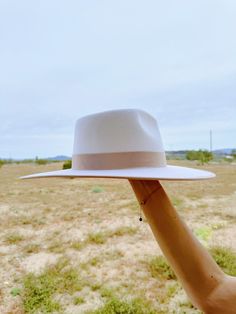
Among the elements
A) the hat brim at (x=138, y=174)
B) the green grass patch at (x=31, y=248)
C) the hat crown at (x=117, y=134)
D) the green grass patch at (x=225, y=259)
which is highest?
the hat crown at (x=117, y=134)

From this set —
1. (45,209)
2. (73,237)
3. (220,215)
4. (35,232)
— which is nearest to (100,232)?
(73,237)

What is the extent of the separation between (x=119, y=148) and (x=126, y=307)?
5.04ft

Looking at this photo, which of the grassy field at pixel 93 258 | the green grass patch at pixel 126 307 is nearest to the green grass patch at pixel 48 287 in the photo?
the grassy field at pixel 93 258

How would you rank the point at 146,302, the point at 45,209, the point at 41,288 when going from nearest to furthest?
the point at 146,302 → the point at 41,288 → the point at 45,209

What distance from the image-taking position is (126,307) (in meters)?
1.89

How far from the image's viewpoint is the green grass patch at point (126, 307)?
1848 millimetres

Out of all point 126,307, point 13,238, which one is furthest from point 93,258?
point 13,238

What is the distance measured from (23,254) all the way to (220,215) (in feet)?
11.0

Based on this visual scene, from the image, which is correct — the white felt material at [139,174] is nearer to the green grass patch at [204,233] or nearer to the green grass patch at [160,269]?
the green grass patch at [160,269]

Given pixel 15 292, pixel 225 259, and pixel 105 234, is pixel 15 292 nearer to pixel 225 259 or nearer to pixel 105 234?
pixel 105 234

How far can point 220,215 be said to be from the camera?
448 centimetres

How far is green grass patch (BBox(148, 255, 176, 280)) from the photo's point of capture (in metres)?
2.37

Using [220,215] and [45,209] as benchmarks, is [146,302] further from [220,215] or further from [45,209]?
[45,209]

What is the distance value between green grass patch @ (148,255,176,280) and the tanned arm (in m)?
1.65
